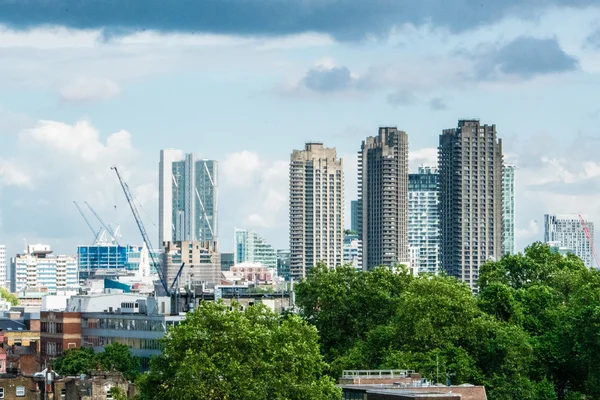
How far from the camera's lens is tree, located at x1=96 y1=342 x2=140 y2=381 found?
166m

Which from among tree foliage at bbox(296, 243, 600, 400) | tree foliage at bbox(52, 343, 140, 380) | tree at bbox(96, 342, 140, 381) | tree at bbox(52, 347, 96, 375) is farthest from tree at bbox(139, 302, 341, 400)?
tree at bbox(52, 347, 96, 375)

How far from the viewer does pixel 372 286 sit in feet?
522

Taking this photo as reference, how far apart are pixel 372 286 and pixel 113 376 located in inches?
1396

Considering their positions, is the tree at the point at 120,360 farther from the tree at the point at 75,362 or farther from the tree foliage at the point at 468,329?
the tree foliage at the point at 468,329

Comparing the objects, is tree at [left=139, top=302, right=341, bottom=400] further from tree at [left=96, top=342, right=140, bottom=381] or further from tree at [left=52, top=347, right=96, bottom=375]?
tree at [left=52, top=347, right=96, bottom=375]

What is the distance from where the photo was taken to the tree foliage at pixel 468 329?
5037 inches

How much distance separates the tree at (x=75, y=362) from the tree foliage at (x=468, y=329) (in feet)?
71.6

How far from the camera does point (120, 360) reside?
17088cm

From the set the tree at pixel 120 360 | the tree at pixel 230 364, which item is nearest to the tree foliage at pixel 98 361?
the tree at pixel 120 360

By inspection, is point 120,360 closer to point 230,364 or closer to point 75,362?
point 75,362

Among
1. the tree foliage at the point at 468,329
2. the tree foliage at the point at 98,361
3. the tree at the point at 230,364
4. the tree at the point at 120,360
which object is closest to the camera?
the tree at the point at 230,364

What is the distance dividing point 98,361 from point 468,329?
4414 cm

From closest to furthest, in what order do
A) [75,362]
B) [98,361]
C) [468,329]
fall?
1. [468,329]
2. [98,361]
3. [75,362]

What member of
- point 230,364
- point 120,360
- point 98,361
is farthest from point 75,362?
point 230,364
